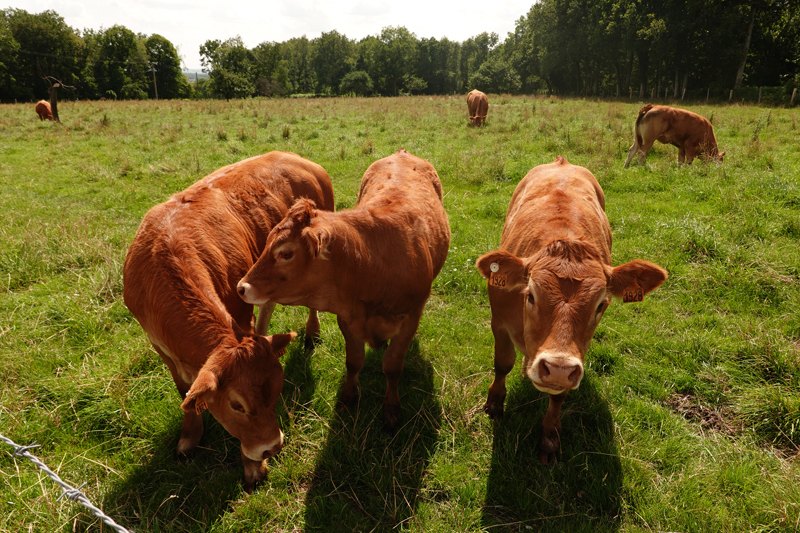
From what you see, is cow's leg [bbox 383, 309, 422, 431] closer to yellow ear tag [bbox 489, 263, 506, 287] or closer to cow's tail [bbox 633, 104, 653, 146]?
yellow ear tag [bbox 489, 263, 506, 287]

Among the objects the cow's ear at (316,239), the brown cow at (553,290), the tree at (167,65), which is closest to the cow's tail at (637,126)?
the brown cow at (553,290)

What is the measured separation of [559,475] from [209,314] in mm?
2844

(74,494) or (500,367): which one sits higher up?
(74,494)

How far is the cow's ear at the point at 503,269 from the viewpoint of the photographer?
2.81 meters

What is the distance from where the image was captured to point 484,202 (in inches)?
320

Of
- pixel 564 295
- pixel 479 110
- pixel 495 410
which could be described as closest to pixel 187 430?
pixel 495 410

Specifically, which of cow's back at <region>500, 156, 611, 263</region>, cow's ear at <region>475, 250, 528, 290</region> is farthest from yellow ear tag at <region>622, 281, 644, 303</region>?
cow's ear at <region>475, 250, 528, 290</region>

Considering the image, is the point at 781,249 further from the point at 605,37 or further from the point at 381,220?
the point at 605,37

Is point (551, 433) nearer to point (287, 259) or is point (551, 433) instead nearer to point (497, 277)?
point (497, 277)

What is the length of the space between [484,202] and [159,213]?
20.3 ft

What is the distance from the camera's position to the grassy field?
2791 millimetres

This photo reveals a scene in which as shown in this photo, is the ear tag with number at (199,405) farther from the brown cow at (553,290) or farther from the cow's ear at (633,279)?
the cow's ear at (633,279)

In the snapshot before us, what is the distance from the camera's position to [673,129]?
11.7 meters

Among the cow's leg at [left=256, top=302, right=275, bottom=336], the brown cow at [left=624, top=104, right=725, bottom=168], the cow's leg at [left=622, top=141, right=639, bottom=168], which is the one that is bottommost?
the cow's leg at [left=256, top=302, right=275, bottom=336]
